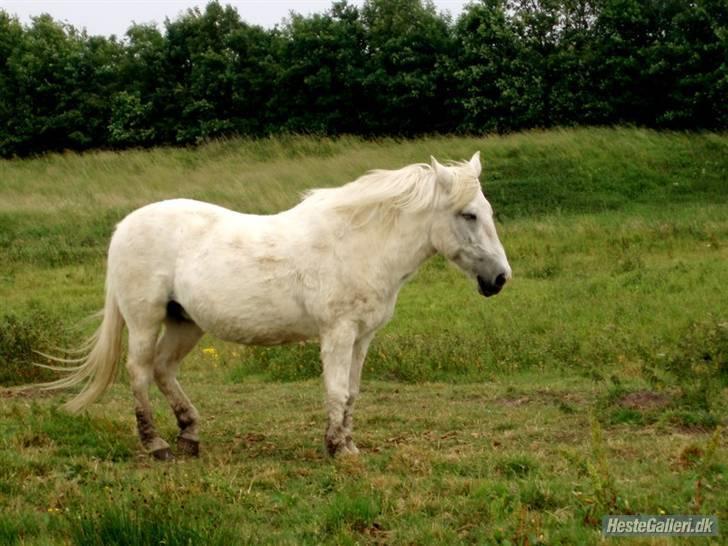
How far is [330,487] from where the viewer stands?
6559 millimetres

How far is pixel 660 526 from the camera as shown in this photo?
5.43m

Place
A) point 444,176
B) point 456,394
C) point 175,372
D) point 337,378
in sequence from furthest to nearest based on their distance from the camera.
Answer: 1. point 456,394
2. point 175,372
3. point 444,176
4. point 337,378

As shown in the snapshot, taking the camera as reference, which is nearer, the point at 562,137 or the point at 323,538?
the point at 323,538

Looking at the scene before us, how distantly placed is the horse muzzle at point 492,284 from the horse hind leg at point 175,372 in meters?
2.25

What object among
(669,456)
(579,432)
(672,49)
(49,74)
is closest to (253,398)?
(579,432)

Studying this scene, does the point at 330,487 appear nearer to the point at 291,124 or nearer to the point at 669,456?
the point at 669,456

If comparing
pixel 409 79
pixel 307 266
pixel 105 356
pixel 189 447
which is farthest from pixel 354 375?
pixel 409 79

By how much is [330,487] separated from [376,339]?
6.63m

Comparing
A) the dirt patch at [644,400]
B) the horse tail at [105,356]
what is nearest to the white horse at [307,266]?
the horse tail at [105,356]

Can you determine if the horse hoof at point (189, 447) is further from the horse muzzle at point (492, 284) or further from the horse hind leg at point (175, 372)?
the horse muzzle at point (492, 284)

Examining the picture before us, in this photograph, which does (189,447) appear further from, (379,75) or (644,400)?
(379,75)

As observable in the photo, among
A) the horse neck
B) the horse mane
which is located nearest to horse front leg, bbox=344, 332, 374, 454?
the horse neck

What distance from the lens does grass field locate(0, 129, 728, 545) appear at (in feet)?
19.0

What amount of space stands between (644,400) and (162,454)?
4.20 m
